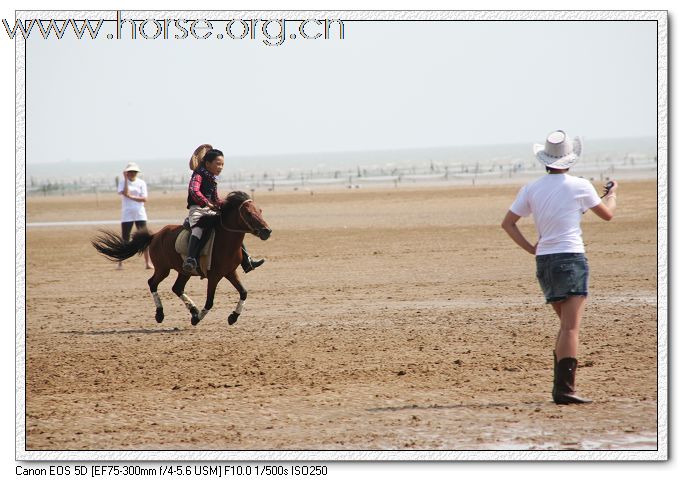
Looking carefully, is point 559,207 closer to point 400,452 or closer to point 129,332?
point 400,452

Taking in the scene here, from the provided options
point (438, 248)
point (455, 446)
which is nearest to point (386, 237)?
point (438, 248)

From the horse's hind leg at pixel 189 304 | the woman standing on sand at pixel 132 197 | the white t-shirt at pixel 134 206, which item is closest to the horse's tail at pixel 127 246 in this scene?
the horse's hind leg at pixel 189 304

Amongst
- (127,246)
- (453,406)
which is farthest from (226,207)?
(453,406)

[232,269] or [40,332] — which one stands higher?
[232,269]

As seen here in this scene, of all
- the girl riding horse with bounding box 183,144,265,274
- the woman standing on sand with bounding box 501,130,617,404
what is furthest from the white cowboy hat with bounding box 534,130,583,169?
the girl riding horse with bounding box 183,144,265,274

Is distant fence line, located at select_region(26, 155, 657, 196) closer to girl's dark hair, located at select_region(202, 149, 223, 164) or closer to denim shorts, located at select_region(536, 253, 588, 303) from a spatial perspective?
girl's dark hair, located at select_region(202, 149, 223, 164)

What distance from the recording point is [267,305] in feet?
44.9

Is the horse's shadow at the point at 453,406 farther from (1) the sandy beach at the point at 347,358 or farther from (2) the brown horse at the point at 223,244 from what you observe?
(2) the brown horse at the point at 223,244

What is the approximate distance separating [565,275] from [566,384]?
929 millimetres

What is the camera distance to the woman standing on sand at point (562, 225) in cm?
745

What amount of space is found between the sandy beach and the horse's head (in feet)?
4.08

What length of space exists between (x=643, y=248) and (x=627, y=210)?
10.5 m

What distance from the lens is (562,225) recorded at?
24.5 feet

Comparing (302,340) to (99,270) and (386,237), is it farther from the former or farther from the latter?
(386,237)
